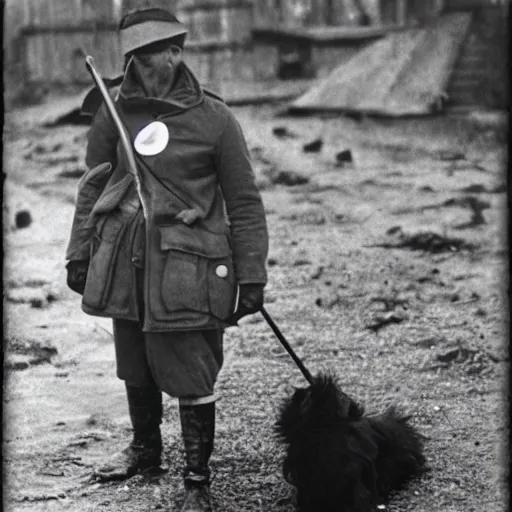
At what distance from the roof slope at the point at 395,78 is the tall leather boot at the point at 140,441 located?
8853 millimetres

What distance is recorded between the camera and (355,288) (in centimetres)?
755

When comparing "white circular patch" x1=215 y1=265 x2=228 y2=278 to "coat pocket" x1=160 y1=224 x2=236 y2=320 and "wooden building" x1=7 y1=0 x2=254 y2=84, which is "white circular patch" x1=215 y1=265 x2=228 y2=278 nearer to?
"coat pocket" x1=160 y1=224 x2=236 y2=320

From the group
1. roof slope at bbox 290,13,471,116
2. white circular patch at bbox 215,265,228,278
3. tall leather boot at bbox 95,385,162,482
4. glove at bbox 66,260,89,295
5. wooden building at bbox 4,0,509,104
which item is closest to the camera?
white circular patch at bbox 215,265,228,278

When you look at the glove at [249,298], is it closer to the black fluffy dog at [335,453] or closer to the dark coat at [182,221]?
the dark coat at [182,221]

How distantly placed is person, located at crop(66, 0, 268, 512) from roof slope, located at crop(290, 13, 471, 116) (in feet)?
29.2

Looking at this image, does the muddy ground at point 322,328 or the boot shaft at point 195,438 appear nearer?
the boot shaft at point 195,438

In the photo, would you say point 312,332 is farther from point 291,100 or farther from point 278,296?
point 291,100

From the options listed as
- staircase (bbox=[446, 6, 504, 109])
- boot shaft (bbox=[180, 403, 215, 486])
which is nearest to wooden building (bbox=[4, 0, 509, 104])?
staircase (bbox=[446, 6, 504, 109])

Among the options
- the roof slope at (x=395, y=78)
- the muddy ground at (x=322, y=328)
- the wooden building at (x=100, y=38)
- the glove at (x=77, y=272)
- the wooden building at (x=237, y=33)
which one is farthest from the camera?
the wooden building at (x=100, y=38)

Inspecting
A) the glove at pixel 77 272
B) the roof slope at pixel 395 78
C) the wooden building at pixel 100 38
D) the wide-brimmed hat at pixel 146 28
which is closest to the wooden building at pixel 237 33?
the wooden building at pixel 100 38

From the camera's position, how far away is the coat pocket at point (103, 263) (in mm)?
4082

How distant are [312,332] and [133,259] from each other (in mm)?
2805

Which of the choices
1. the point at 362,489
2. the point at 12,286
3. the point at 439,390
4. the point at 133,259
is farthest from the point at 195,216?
the point at 12,286

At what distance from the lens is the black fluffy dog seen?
13.1 ft
